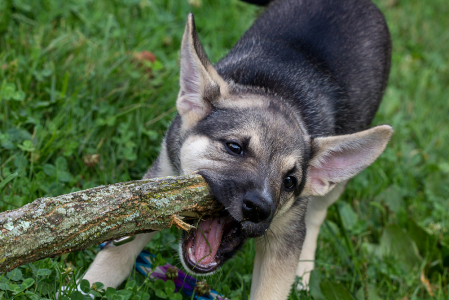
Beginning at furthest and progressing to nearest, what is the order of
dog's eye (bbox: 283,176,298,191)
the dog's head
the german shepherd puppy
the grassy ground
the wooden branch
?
1. the grassy ground
2. dog's eye (bbox: 283,176,298,191)
3. the german shepherd puppy
4. the dog's head
5. the wooden branch

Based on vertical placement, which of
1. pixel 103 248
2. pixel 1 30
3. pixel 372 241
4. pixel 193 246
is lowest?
pixel 372 241

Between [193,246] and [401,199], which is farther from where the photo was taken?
[401,199]

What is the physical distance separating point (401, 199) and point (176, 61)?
254cm

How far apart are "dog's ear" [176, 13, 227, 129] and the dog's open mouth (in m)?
0.68

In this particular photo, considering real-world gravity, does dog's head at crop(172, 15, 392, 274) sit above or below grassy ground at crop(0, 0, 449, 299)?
above

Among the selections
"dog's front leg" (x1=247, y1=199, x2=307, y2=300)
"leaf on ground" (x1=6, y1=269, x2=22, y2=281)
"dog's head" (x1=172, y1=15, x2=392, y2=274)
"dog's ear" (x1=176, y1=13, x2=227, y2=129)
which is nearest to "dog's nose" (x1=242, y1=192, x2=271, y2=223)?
"dog's head" (x1=172, y1=15, x2=392, y2=274)

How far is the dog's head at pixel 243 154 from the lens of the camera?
2566 mm

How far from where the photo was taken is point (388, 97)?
600 cm

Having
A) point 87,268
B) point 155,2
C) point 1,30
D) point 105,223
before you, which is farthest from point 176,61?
point 105,223

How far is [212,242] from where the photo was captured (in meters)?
2.78

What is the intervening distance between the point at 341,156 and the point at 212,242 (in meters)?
1.03

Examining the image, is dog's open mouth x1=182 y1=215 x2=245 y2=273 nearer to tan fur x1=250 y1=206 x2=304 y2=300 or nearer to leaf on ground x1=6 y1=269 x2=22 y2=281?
tan fur x1=250 y1=206 x2=304 y2=300

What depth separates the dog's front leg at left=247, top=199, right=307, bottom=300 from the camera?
10.4ft

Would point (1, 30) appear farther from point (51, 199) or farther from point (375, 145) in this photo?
point (375, 145)
